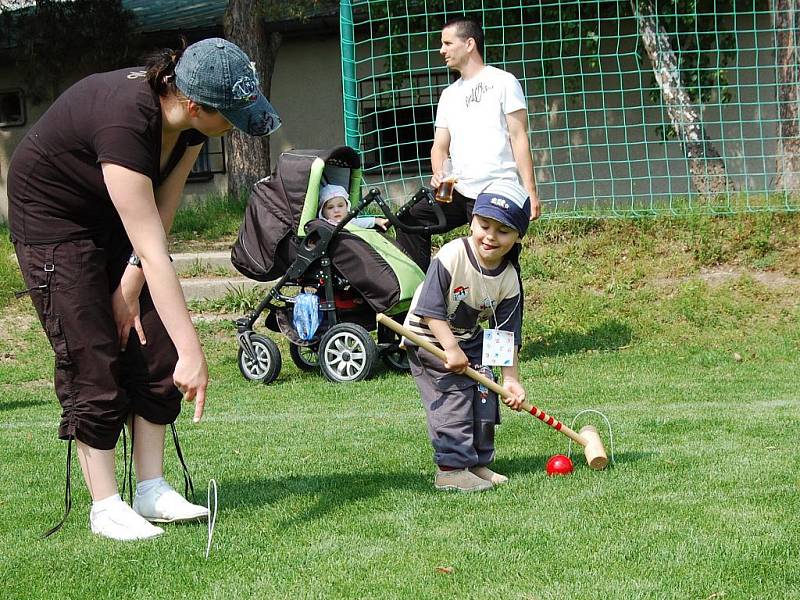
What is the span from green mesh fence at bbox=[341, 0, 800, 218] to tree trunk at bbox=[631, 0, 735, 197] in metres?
0.02

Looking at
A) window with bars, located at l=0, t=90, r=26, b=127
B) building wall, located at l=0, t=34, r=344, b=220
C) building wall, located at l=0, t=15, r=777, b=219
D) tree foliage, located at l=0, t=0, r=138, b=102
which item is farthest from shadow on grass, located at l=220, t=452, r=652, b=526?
window with bars, located at l=0, t=90, r=26, b=127

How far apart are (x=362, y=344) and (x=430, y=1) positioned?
5914 millimetres

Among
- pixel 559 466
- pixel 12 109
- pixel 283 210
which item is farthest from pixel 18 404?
pixel 12 109

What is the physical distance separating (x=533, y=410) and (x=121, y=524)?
177 centimetres

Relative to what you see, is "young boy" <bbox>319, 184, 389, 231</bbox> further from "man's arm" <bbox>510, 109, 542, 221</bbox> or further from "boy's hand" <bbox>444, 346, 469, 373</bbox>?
"boy's hand" <bbox>444, 346, 469, 373</bbox>

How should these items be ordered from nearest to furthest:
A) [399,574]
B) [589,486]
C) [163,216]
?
[399,574] → [163,216] → [589,486]

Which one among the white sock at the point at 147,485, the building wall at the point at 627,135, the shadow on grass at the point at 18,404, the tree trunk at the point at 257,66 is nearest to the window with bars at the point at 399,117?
the building wall at the point at 627,135

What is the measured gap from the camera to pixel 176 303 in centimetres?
355

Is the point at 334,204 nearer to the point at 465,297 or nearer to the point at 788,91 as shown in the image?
the point at 465,297

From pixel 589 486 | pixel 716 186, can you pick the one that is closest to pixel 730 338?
pixel 716 186

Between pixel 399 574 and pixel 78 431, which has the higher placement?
pixel 78 431

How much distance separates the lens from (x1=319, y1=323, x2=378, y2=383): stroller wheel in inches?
303

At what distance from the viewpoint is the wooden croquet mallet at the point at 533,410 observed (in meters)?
4.44

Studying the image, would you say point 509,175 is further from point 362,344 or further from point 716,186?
point 716,186
